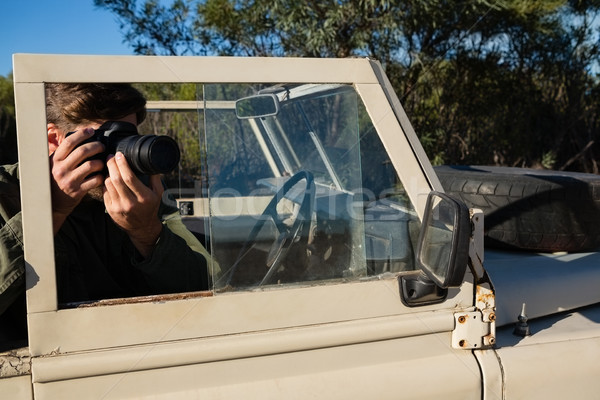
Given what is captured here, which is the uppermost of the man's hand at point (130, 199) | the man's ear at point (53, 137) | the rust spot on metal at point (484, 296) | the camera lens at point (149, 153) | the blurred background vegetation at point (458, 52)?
the blurred background vegetation at point (458, 52)

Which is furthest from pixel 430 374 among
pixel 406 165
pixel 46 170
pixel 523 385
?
pixel 46 170

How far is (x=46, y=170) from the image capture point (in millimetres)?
1162

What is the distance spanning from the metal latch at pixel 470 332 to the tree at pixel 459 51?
16.9ft

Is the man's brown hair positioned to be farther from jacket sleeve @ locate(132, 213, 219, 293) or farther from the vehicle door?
jacket sleeve @ locate(132, 213, 219, 293)

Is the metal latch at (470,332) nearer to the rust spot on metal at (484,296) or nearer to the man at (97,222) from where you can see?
the rust spot on metal at (484,296)

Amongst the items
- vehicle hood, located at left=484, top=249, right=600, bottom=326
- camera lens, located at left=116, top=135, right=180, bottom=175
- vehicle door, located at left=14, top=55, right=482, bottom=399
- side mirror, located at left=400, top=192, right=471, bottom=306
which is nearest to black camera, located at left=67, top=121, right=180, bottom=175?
camera lens, located at left=116, top=135, right=180, bottom=175

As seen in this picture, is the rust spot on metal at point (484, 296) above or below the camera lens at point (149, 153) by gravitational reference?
below

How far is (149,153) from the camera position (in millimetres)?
1168

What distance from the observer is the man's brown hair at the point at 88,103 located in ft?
4.32

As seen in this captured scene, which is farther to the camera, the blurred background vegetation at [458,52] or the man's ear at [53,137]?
the blurred background vegetation at [458,52]

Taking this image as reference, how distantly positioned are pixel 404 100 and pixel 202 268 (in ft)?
20.4

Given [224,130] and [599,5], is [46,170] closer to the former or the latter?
[224,130]

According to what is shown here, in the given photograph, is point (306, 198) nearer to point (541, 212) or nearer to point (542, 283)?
point (542, 283)

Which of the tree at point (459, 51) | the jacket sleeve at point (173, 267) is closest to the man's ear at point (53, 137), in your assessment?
the jacket sleeve at point (173, 267)
